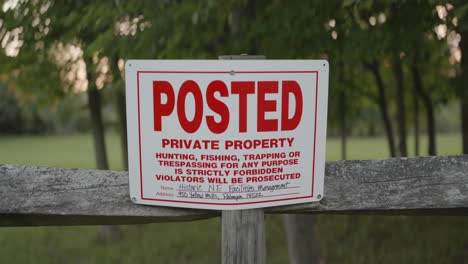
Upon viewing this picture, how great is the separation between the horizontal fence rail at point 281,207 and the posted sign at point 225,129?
0.43ft

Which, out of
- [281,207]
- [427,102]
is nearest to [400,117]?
[427,102]

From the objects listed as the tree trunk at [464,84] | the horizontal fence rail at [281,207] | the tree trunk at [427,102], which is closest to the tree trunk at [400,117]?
the tree trunk at [427,102]

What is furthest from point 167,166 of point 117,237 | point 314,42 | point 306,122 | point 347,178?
point 117,237

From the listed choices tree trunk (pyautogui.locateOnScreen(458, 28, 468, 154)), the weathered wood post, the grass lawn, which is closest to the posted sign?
the weathered wood post

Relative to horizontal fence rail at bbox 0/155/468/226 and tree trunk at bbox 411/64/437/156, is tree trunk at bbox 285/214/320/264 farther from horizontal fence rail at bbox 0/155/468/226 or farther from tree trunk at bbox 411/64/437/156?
tree trunk at bbox 411/64/437/156

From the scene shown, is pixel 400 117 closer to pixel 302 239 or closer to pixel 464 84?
pixel 464 84

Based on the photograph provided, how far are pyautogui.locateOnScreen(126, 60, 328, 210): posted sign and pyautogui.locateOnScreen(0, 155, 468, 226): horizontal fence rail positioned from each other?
132 millimetres

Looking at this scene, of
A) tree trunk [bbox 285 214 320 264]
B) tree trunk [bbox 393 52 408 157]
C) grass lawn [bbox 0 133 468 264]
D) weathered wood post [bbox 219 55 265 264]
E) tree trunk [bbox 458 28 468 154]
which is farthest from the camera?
tree trunk [bbox 393 52 408 157]

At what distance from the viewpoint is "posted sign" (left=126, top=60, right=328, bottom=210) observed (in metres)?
1.67

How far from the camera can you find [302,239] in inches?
219

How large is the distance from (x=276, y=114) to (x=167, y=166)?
0.38m

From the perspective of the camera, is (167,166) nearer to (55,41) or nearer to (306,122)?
(306,122)

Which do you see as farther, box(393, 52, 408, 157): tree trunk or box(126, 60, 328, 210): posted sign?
box(393, 52, 408, 157): tree trunk

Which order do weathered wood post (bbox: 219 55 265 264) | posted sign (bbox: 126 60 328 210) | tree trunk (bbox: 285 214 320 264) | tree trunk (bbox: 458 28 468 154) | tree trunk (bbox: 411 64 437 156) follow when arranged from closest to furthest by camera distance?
posted sign (bbox: 126 60 328 210) → weathered wood post (bbox: 219 55 265 264) → tree trunk (bbox: 458 28 468 154) → tree trunk (bbox: 285 214 320 264) → tree trunk (bbox: 411 64 437 156)
